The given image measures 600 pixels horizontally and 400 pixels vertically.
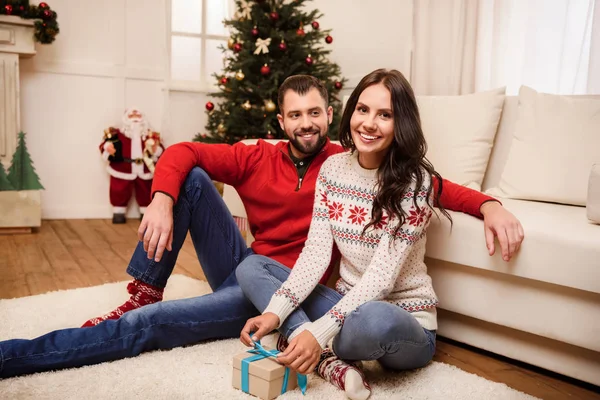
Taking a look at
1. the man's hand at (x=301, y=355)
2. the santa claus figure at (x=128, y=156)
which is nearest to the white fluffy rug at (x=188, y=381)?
the man's hand at (x=301, y=355)

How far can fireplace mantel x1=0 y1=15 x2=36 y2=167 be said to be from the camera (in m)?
3.55

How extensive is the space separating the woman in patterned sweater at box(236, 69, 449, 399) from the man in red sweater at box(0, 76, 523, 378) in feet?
0.51

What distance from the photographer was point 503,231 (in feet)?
5.08

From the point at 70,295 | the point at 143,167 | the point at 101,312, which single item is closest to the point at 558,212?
the point at 101,312

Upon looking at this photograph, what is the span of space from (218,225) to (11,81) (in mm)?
2559

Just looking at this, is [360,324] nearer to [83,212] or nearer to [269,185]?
[269,185]

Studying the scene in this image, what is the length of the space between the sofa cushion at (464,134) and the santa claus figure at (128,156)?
2310 mm

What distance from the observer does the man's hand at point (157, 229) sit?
5.10 feet

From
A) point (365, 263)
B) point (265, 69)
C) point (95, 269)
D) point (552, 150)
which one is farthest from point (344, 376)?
point (265, 69)

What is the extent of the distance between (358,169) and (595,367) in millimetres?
859

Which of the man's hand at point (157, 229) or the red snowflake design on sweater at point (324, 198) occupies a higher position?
the red snowflake design on sweater at point (324, 198)

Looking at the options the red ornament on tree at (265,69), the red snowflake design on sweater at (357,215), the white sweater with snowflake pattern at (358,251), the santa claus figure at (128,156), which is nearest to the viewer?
the white sweater with snowflake pattern at (358,251)

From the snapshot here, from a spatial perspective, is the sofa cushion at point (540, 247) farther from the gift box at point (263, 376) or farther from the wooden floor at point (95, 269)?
the gift box at point (263, 376)

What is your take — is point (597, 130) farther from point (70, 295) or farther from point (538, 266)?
point (70, 295)
